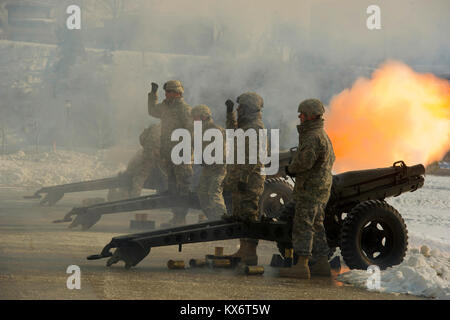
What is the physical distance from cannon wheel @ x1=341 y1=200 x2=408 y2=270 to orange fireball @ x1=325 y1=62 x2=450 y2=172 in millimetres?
4169

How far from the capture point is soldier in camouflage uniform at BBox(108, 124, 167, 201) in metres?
17.8

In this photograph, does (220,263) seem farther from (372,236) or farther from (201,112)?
(201,112)

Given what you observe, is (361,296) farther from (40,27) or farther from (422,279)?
(40,27)

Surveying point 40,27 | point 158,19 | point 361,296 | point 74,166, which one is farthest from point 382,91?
point 40,27

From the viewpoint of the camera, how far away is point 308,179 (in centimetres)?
1001

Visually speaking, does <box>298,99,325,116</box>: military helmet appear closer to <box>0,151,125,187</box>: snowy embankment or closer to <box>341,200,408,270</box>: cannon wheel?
<box>341,200,408,270</box>: cannon wheel

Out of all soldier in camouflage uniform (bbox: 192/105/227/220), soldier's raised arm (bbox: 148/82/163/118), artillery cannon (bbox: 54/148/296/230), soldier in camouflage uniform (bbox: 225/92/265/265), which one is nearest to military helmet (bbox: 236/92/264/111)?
soldier in camouflage uniform (bbox: 225/92/265/265)

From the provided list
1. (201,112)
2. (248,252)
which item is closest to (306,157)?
(248,252)

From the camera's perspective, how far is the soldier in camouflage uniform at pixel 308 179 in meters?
9.91

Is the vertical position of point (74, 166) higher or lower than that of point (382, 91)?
lower

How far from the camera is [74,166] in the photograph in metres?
31.9

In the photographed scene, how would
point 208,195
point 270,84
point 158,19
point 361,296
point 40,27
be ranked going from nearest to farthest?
point 361,296
point 208,195
point 270,84
point 158,19
point 40,27

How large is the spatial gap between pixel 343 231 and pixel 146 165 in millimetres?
8321
